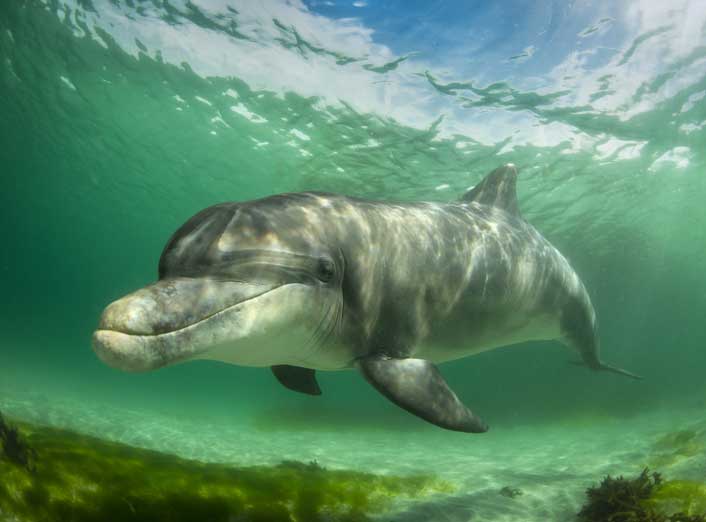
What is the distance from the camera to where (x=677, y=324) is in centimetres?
6269

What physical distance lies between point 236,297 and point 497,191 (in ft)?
18.0

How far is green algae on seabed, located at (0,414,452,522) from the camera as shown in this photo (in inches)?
136

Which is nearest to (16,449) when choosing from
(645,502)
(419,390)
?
(419,390)

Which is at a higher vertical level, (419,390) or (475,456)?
(419,390)

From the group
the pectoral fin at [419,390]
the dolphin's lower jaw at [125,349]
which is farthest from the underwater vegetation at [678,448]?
the dolphin's lower jaw at [125,349]

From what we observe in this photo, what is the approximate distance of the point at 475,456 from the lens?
13.4 metres

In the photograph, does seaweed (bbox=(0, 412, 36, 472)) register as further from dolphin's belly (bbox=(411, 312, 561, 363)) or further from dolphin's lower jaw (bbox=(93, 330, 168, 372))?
dolphin's belly (bbox=(411, 312, 561, 363))

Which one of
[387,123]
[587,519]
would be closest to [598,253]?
[387,123]

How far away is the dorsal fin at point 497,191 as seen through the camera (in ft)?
Result: 23.1

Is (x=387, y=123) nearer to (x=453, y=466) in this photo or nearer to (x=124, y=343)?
(x=453, y=466)

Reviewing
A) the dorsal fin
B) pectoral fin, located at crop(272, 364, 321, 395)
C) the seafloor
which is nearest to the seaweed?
pectoral fin, located at crop(272, 364, 321, 395)

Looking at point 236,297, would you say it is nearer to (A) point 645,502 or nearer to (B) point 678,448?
(A) point 645,502

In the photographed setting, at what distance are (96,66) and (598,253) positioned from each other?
1318 inches

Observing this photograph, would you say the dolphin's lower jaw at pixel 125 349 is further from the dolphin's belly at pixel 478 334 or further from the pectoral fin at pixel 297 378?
the pectoral fin at pixel 297 378
